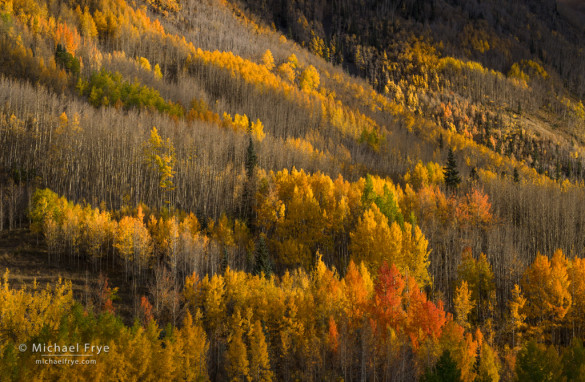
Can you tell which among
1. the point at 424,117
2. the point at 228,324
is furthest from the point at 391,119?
the point at 228,324

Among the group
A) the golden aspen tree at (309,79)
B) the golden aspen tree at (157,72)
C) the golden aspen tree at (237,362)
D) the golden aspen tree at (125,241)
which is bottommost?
the golden aspen tree at (237,362)

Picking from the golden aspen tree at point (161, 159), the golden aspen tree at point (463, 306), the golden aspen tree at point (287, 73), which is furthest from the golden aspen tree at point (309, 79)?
the golden aspen tree at point (463, 306)

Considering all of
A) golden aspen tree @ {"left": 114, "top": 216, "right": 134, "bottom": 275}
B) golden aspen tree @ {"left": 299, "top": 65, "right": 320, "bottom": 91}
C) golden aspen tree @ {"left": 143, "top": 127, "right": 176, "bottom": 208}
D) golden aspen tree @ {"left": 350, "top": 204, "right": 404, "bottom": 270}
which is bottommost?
golden aspen tree @ {"left": 114, "top": 216, "right": 134, "bottom": 275}

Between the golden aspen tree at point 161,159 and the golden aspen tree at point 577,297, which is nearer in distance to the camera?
the golden aspen tree at point 577,297

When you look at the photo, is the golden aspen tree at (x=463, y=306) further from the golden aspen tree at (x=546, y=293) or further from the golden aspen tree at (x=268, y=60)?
the golden aspen tree at (x=268, y=60)

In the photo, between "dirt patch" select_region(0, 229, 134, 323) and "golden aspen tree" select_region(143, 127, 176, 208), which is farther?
"golden aspen tree" select_region(143, 127, 176, 208)

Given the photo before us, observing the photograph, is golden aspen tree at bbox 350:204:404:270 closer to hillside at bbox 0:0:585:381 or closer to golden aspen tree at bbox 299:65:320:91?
hillside at bbox 0:0:585:381

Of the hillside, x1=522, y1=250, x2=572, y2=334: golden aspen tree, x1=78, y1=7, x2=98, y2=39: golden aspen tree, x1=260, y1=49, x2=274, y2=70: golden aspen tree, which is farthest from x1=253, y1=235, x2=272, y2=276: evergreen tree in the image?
x1=260, y1=49, x2=274, y2=70: golden aspen tree

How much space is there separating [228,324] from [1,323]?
830 inches

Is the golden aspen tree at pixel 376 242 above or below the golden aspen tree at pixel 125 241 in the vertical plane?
above

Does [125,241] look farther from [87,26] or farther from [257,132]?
[87,26]

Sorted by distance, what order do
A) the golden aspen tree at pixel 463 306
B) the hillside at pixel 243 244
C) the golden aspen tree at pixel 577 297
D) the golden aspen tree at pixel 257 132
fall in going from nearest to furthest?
1. the hillside at pixel 243 244
2. the golden aspen tree at pixel 463 306
3. the golden aspen tree at pixel 577 297
4. the golden aspen tree at pixel 257 132

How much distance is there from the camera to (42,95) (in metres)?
80.8
